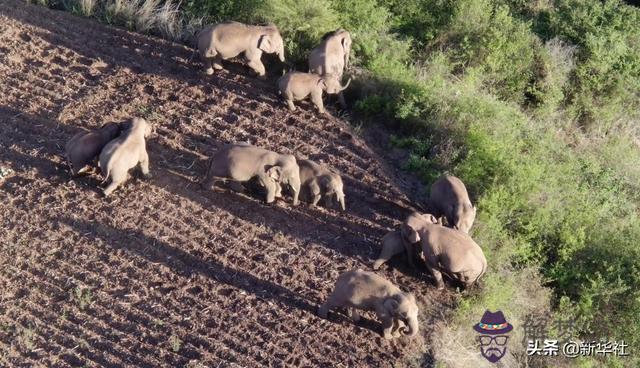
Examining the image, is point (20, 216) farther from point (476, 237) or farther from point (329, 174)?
point (476, 237)

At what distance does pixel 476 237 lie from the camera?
10.4m

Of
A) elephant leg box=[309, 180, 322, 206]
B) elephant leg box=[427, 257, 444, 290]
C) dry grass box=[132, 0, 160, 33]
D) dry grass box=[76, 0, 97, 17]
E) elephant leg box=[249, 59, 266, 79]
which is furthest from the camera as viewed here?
dry grass box=[76, 0, 97, 17]

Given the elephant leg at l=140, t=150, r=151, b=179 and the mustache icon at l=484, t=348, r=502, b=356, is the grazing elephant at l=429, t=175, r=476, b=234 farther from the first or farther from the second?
the elephant leg at l=140, t=150, r=151, b=179

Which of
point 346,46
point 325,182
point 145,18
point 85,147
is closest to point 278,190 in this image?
point 325,182

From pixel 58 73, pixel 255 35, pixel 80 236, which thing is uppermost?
pixel 255 35

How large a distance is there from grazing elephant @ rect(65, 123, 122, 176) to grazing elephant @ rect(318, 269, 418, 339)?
4.06 m

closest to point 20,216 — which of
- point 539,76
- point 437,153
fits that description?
point 437,153

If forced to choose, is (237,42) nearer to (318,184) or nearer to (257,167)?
(257,167)

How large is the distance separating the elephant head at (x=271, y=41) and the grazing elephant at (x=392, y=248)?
4202 mm

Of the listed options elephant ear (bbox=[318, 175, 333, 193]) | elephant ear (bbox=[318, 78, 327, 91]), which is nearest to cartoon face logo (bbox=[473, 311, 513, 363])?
elephant ear (bbox=[318, 175, 333, 193])

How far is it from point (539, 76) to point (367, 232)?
6.63 m

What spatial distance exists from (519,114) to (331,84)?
387 cm

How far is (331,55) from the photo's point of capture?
11992 millimetres

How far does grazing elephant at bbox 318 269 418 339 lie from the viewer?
8428mm
